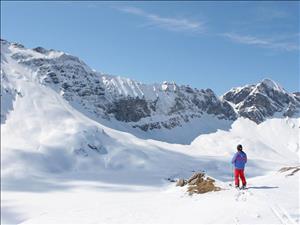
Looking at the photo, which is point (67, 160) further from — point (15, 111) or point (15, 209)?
point (15, 209)

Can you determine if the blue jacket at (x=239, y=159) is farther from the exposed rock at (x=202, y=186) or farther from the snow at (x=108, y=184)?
the exposed rock at (x=202, y=186)

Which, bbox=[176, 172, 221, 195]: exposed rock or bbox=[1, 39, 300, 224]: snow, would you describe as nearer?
bbox=[1, 39, 300, 224]: snow

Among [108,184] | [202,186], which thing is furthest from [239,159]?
[108,184]

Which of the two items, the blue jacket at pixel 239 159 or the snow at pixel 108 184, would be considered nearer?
the snow at pixel 108 184

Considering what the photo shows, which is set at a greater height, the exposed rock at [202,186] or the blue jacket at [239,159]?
the blue jacket at [239,159]

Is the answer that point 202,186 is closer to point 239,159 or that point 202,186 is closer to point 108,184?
point 239,159

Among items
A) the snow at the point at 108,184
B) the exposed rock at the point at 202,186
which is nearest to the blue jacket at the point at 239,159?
the snow at the point at 108,184

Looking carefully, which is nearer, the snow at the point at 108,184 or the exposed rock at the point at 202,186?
the snow at the point at 108,184

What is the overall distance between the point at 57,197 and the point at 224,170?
81.9m

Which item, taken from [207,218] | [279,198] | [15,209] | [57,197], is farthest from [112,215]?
[57,197]

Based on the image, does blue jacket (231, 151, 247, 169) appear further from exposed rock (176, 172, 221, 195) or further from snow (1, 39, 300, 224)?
exposed rock (176, 172, 221, 195)

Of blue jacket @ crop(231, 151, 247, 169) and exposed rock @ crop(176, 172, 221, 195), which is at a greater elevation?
blue jacket @ crop(231, 151, 247, 169)

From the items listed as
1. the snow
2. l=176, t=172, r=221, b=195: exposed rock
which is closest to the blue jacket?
the snow

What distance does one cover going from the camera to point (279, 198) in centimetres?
2525
